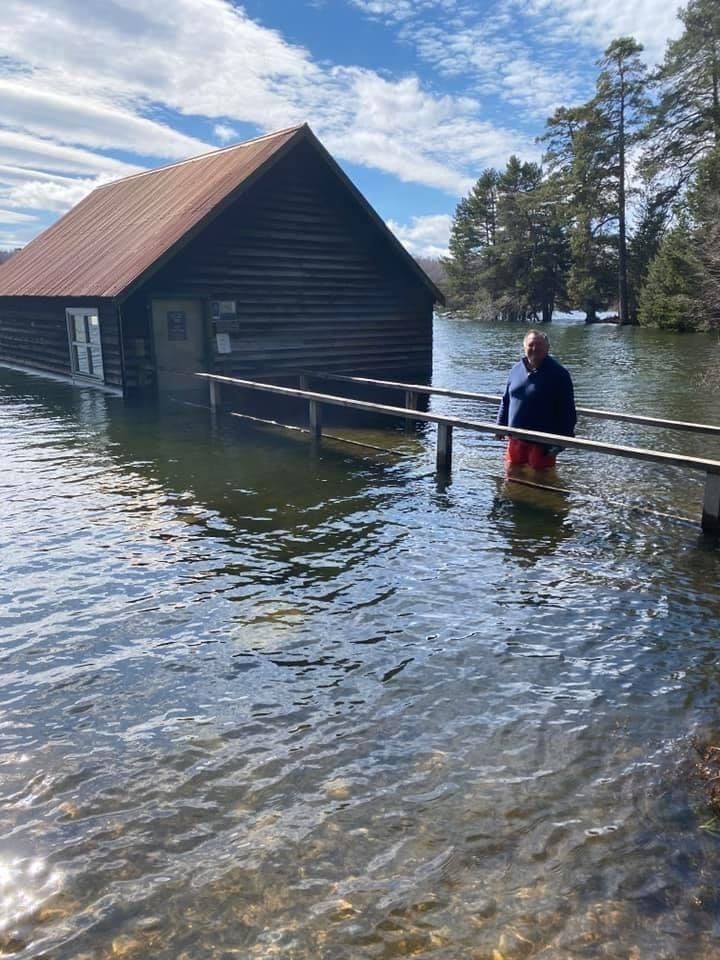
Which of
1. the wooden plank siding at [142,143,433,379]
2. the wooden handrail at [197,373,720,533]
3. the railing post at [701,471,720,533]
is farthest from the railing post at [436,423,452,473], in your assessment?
the wooden plank siding at [142,143,433,379]

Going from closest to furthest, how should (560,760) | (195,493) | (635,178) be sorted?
(560,760)
(195,493)
(635,178)

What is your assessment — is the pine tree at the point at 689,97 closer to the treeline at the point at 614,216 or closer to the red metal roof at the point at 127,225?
the treeline at the point at 614,216

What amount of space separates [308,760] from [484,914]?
1331 millimetres

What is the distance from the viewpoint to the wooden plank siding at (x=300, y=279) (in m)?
16.6

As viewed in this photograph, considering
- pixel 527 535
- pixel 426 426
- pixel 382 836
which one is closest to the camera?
pixel 382 836

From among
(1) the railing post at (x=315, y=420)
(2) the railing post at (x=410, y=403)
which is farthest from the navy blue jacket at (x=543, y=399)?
(2) the railing post at (x=410, y=403)

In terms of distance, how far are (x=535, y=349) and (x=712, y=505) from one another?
270 cm

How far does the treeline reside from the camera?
41750mm

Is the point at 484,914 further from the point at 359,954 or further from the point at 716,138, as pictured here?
the point at 716,138

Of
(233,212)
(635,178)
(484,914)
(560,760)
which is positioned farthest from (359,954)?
(635,178)

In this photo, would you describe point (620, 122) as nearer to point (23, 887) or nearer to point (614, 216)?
point (614, 216)

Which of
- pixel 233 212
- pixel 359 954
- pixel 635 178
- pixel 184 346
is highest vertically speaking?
pixel 635 178

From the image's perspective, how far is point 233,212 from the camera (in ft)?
53.9

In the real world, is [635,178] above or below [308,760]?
above
